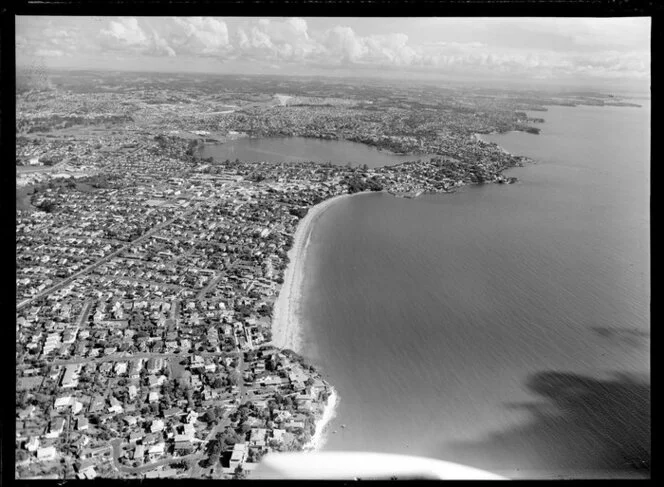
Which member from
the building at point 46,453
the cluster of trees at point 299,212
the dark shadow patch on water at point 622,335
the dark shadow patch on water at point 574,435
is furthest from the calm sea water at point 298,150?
the building at point 46,453

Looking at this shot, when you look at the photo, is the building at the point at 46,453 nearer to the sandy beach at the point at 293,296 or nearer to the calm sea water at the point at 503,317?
the calm sea water at the point at 503,317

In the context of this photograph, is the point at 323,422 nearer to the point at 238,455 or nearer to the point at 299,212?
the point at 238,455

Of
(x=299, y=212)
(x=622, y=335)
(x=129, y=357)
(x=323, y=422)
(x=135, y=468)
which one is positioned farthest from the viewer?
(x=299, y=212)

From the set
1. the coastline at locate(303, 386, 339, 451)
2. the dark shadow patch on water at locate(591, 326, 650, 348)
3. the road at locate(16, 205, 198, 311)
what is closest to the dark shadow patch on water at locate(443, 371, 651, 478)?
the dark shadow patch on water at locate(591, 326, 650, 348)

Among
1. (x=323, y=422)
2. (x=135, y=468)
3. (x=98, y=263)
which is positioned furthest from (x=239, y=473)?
(x=98, y=263)

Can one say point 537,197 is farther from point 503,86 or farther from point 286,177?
point 286,177
